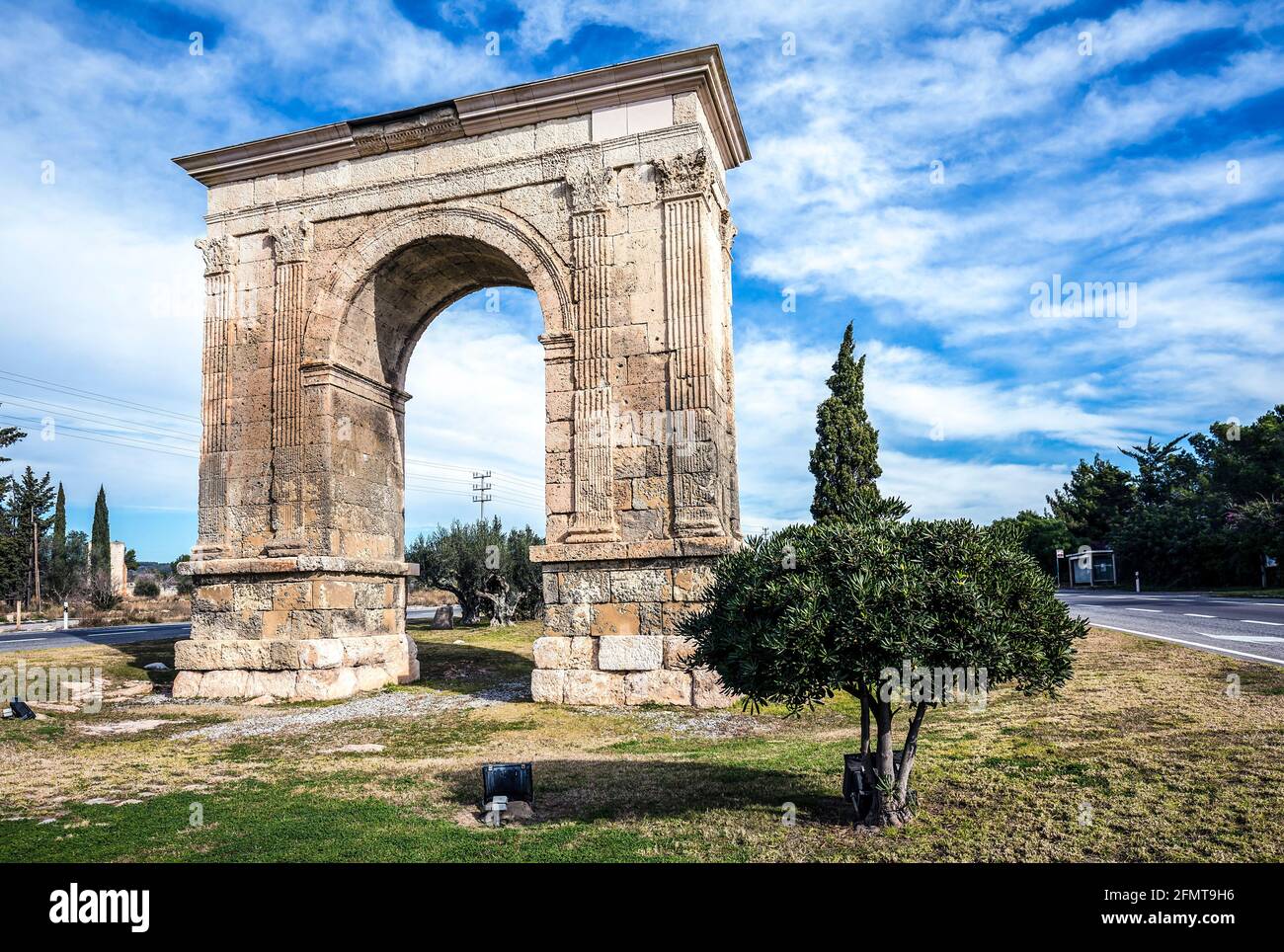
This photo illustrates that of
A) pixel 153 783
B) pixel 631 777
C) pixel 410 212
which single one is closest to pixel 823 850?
pixel 631 777

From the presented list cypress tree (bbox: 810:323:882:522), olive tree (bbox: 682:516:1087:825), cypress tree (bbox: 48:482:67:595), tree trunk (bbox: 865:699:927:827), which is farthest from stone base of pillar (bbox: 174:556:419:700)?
cypress tree (bbox: 48:482:67:595)

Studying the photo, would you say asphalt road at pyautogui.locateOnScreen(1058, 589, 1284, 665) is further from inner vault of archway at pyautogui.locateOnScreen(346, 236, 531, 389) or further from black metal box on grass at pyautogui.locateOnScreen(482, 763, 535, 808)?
inner vault of archway at pyautogui.locateOnScreen(346, 236, 531, 389)

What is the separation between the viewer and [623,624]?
35.1 ft

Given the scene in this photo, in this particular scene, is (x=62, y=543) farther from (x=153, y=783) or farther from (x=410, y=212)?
(x=153, y=783)

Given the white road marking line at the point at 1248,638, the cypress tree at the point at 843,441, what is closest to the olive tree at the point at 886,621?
the white road marking line at the point at 1248,638

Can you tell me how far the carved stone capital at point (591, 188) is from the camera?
1148cm

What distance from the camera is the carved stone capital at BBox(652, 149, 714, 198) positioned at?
11070 mm

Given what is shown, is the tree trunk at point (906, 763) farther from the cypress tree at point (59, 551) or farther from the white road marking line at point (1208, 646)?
the cypress tree at point (59, 551)

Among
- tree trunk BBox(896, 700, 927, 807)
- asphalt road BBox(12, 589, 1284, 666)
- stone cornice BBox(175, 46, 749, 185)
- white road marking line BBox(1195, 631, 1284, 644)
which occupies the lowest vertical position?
asphalt road BBox(12, 589, 1284, 666)

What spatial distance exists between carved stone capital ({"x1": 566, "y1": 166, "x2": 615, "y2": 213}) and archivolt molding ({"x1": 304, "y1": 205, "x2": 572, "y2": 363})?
0.75 m

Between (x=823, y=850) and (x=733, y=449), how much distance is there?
7.94 metres

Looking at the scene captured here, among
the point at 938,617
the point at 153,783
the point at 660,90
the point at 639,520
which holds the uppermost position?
the point at 660,90

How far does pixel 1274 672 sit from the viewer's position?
9.44 metres

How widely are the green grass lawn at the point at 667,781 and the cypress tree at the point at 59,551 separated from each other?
40128 mm
